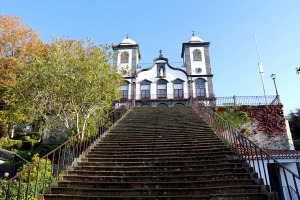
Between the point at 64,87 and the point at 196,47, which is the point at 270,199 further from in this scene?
the point at 196,47

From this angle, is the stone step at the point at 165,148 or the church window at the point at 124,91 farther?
the church window at the point at 124,91

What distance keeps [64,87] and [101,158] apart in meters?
4.76

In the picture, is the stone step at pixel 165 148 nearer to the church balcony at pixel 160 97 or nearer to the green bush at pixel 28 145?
the green bush at pixel 28 145

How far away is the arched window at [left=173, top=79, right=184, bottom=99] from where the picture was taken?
95.8 ft

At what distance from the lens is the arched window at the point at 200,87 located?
94.8 ft

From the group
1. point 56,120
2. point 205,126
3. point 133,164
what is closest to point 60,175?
point 133,164

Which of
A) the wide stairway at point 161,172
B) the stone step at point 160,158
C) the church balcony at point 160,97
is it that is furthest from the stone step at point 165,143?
the church balcony at point 160,97

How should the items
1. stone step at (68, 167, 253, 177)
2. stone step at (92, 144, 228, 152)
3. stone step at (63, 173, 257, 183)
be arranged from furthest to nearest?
stone step at (92, 144, 228, 152) → stone step at (68, 167, 253, 177) → stone step at (63, 173, 257, 183)

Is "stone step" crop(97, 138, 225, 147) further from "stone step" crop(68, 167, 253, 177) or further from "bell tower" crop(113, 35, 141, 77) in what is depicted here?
"bell tower" crop(113, 35, 141, 77)

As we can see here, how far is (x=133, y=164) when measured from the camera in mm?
7641

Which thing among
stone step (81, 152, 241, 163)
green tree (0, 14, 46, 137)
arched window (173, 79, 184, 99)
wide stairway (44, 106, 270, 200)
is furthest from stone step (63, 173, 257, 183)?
arched window (173, 79, 184, 99)

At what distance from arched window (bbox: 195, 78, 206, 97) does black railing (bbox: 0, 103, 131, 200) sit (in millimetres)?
17043

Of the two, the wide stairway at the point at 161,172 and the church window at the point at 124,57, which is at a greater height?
the church window at the point at 124,57

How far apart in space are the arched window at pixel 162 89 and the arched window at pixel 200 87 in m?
3.98
